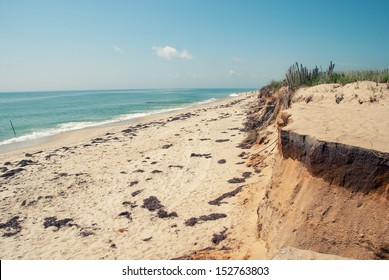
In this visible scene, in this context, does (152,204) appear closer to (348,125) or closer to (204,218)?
(204,218)

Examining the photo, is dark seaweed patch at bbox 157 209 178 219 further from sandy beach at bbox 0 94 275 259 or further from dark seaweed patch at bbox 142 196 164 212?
dark seaweed patch at bbox 142 196 164 212

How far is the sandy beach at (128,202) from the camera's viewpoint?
675cm

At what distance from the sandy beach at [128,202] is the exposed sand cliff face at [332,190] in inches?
37.3

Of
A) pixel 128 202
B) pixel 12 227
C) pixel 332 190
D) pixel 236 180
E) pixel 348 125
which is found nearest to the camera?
pixel 332 190

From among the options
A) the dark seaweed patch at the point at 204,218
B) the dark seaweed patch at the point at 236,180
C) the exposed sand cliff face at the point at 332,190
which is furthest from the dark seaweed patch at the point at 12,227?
the exposed sand cliff face at the point at 332,190

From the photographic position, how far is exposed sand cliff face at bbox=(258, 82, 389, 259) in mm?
4055

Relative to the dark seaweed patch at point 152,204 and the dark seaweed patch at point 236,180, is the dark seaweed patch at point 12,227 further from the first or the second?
the dark seaweed patch at point 236,180

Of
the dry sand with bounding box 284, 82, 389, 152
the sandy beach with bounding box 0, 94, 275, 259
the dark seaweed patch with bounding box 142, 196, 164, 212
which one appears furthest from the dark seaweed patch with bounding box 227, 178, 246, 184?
the dry sand with bounding box 284, 82, 389, 152

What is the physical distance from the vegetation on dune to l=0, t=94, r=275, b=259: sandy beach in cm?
490

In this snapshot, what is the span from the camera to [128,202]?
9.15 meters

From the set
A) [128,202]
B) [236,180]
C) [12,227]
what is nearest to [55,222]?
[12,227]

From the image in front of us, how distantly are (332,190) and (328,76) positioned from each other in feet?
41.2

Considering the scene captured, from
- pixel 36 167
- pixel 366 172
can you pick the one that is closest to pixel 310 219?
pixel 366 172

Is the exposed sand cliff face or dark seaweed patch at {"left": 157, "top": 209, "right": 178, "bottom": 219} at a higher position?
the exposed sand cliff face
